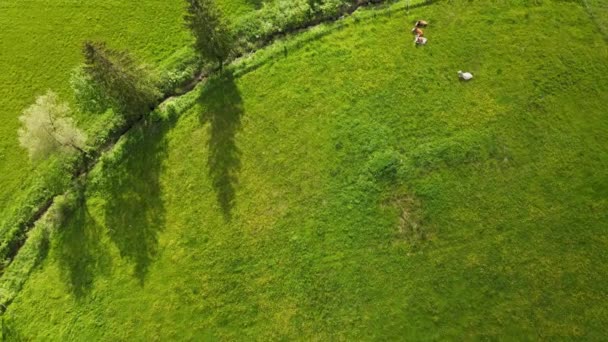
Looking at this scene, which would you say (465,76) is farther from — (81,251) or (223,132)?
(81,251)

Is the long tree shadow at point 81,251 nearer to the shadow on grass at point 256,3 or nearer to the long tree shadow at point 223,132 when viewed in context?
the long tree shadow at point 223,132

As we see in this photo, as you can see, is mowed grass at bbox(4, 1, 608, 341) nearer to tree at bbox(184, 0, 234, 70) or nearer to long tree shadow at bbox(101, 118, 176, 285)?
long tree shadow at bbox(101, 118, 176, 285)

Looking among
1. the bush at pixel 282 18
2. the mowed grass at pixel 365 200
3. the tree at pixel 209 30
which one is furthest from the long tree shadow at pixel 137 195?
the bush at pixel 282 18

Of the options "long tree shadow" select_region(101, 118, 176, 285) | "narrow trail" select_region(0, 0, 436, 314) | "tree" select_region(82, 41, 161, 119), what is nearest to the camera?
"tree" select_region(82, 41, 161, 119)

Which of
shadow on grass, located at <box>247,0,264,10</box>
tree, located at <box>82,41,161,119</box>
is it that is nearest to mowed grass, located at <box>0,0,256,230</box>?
shadow on grass, located at <box>247,0,264,10</box>

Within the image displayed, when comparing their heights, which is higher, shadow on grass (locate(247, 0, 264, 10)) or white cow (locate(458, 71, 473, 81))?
shadow on grass (locate(247, 0, 264, 10))

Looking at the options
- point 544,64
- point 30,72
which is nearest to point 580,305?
point 544,64

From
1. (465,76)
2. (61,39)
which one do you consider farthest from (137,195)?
(465,76)

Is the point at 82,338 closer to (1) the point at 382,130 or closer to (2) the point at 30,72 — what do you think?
(2) the point at 30,72
